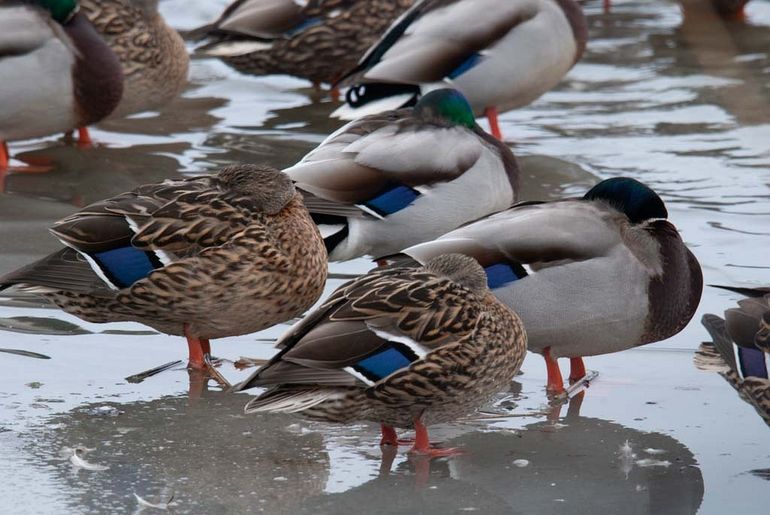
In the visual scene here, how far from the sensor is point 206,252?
15.4ft

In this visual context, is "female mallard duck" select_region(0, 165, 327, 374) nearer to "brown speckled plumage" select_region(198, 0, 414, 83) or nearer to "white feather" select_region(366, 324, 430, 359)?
"white feather" select_region(366, 324, 430, 359)

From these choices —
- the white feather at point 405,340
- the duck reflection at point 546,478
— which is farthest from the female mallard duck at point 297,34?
the white feather at point 405,340

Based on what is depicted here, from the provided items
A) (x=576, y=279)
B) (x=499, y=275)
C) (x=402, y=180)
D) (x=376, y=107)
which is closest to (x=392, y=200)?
(x=402, y=180)

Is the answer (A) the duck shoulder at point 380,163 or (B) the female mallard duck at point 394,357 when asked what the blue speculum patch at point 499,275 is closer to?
(B) the female mallard duck at point 394,357

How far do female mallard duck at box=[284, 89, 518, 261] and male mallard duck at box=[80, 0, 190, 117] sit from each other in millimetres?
2768

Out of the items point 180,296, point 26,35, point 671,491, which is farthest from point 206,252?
point 26,35

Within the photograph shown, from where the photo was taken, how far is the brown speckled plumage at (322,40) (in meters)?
9.30

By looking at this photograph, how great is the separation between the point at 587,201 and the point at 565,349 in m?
0.55

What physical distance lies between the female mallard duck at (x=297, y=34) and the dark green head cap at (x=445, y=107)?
10.8 ft

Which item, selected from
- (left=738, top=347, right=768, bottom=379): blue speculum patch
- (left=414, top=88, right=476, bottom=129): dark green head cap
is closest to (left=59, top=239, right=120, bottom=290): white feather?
(left=414, top=88, right=476, bottom=129): dark green head cap

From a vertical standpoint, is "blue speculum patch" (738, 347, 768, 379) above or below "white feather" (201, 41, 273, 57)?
above

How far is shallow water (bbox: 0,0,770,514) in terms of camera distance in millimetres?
3918

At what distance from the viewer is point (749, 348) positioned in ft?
14.0

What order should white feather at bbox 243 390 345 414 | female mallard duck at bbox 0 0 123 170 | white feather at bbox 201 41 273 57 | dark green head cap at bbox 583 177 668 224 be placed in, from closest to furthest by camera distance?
white feather at bbox 243 390 345 414
dark green head cap at bbox 583 177 668 224
female mallard duck at bbox 0 0 123 170
white feather at bbox 201 41 273 57
